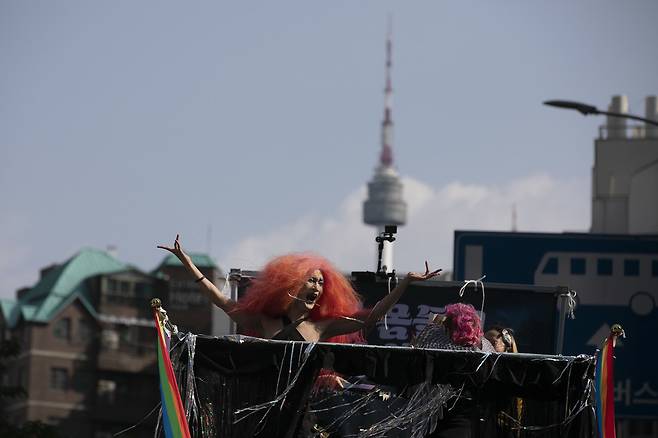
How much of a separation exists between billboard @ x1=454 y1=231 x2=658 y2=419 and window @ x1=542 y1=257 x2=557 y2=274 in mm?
12

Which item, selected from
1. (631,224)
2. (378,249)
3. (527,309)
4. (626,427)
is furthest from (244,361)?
(626,427)

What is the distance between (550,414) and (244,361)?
1.47m

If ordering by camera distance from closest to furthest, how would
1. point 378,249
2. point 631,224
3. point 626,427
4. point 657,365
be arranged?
point 378,249
point 657,365
point 631,224
point 626,427

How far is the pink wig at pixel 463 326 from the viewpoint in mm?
10812

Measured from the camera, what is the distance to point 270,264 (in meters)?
10.8

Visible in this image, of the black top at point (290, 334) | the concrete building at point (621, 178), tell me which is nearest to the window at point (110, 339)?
the concrete building at point (621, 178)

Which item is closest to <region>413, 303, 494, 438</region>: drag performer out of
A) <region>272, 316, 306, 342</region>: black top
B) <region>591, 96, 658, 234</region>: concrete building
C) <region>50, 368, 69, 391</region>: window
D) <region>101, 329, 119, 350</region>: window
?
<region>272, 316, 306, 342</region>: black top

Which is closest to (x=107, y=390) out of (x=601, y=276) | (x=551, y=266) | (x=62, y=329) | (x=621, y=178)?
(x=62, y=329)

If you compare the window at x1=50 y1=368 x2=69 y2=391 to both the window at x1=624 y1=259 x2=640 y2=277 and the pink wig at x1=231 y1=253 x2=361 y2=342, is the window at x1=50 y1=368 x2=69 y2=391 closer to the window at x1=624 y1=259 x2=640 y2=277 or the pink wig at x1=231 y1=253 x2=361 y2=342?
the window at x1=624 y1=259 x2=640 y2=277

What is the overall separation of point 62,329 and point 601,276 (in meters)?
83.1

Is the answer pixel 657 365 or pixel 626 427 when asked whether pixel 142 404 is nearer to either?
pixel 626 427

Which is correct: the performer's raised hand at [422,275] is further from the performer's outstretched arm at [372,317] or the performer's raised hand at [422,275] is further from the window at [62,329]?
the window at [62,329]

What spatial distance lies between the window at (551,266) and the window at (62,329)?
82.4 metres

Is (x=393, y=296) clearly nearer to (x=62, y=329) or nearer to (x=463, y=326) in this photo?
(x=463, y=326)
